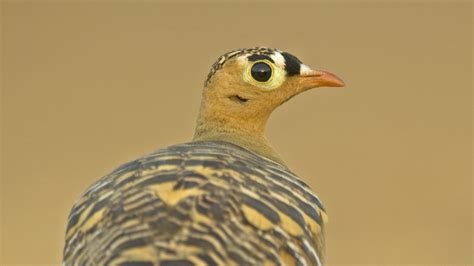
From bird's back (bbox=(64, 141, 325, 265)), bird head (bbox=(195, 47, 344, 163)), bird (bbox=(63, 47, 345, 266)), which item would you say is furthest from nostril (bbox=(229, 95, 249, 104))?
bird's back (bbox=(64, 141, 325, 265))

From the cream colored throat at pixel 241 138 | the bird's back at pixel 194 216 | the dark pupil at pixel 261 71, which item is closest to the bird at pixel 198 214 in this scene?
the bird's back at pixel 194 216

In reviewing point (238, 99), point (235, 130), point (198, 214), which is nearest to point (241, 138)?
point (235, 130)

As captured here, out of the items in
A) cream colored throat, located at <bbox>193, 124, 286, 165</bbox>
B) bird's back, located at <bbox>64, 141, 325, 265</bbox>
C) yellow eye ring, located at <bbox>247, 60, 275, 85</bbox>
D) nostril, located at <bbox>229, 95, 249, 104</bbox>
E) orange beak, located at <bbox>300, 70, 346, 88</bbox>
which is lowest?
bird's back, located at <bbox>64, 141, 325, 265</bbox>

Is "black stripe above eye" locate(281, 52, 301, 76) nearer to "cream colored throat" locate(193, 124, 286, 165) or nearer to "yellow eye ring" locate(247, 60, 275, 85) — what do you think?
"yellow eye ring" locate(247, 60, 275, 85)

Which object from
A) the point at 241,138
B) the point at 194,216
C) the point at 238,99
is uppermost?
the point at 238,99

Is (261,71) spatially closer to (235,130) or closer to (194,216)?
(235,130)

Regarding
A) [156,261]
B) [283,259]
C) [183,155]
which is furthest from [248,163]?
[156,261]
